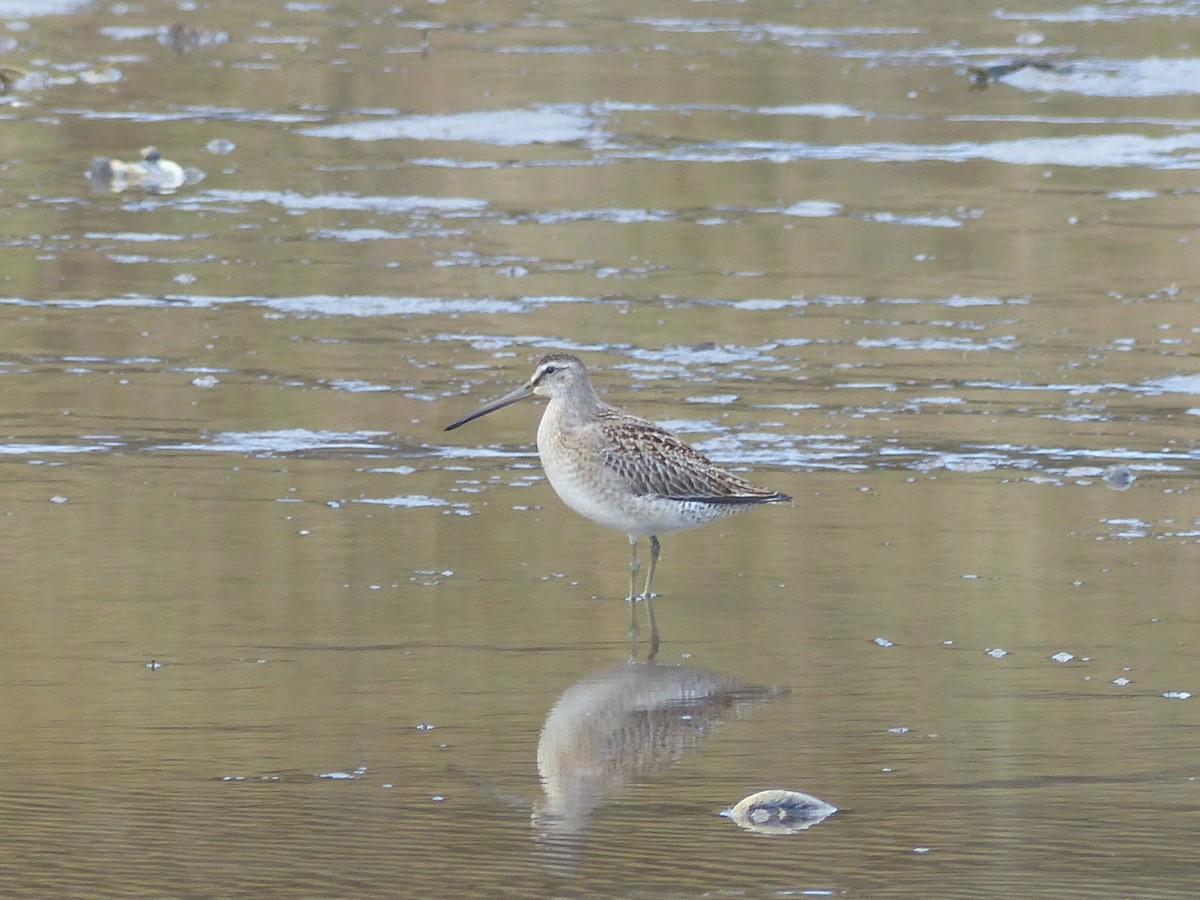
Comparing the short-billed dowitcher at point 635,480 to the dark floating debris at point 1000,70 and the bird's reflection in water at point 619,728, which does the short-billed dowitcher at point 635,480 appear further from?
the dark floating debris at point 1000,70

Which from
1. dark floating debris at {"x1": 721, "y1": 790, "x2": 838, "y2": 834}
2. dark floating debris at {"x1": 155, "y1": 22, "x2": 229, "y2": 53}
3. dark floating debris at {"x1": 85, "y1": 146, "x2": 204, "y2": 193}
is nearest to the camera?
dark floating debris at {"x1": 721, "y1": 790, "x2": 838, "y2": 834}

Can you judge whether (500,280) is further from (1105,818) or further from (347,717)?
(1105,818)

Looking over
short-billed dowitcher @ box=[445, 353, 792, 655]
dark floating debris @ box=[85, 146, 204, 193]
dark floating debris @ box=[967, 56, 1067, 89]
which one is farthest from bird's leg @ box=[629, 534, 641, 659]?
dark floating debris @ box=[967, 56, 1067, 89]

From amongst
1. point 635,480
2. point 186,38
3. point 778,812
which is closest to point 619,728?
point 778,812

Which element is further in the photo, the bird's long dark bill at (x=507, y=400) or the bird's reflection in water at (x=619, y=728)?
the bird's long dark bill at (x=507, y=400)

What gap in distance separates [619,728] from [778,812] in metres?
0.88

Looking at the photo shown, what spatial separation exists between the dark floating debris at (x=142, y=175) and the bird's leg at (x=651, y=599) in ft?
26.5

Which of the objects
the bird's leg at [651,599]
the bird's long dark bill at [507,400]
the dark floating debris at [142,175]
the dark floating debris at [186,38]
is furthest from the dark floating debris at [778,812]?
the dark floating debris at [186,38]

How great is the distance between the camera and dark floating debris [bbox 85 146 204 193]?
15320mm

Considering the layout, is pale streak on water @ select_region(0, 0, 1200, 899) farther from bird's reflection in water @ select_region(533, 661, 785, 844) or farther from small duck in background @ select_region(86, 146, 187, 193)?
small duck in background @ select_region(86, 146, 187, 193)

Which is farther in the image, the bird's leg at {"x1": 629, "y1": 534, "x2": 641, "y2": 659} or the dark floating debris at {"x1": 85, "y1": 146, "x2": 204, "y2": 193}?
the dark floating debris at {"x1": 85, "y1": 146, "x2": 204, "y2": 193}

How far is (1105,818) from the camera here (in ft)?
17.8

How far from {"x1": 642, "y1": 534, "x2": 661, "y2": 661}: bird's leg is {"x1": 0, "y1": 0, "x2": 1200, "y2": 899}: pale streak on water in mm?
70

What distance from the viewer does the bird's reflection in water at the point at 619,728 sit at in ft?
18.4
